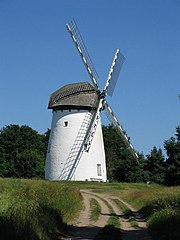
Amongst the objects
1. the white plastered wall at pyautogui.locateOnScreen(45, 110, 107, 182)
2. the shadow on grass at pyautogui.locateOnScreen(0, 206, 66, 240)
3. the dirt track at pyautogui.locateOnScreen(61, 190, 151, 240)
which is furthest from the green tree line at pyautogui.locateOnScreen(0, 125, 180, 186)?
the shadow on grass at pyautogui.locateOnScreen(0, 206, 66, 240)

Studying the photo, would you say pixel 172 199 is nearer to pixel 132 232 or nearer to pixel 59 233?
pixel 132 232

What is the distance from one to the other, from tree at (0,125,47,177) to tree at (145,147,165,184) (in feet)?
55.7

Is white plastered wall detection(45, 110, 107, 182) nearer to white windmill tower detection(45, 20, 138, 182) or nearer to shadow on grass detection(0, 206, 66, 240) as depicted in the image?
white windmill tower detection(45, 20, 138, 182)

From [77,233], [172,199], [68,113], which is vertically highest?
[68,113]

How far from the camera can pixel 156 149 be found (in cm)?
6544

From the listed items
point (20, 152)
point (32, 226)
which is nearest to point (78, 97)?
point (20, 152)

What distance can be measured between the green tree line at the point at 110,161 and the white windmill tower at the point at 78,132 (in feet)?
25.8

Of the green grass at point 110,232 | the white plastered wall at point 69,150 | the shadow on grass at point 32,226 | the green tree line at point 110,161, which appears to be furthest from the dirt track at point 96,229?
the green tree line at point 110,161

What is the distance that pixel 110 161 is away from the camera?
94.9 m

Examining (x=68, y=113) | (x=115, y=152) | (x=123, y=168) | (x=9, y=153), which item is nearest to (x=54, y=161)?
(x=68, y=113)

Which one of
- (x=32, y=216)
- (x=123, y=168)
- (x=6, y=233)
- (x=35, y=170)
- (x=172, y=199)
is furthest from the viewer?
(x=35, y=170)

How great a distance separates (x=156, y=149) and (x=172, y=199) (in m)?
46.2

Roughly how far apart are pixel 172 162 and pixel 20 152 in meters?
33.9

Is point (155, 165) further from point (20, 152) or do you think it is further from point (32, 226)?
point (32, 226)
